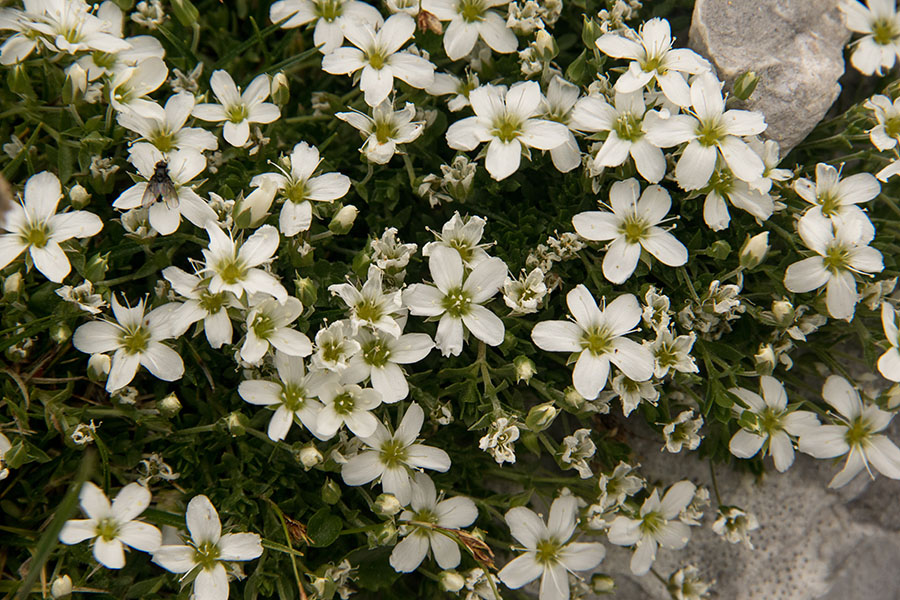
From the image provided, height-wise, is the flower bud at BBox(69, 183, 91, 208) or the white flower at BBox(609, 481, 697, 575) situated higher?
the flower bud at BBox(69, 183, 91, 208)

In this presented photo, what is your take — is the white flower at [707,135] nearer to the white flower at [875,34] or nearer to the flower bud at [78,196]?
the white flower at [875,34]

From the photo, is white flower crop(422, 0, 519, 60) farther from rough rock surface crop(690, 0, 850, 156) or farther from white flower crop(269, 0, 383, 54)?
rough rock surface crop(690, 0, 850, 156)

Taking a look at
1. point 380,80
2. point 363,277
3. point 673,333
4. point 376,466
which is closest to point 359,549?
point 376,466

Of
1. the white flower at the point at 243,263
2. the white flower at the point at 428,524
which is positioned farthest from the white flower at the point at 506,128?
the white flower at the point at 428,524

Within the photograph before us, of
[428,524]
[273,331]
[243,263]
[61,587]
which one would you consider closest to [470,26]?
[243,263]

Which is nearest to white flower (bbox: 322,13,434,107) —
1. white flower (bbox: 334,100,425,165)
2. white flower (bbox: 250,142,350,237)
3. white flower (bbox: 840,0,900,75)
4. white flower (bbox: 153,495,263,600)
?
white flower (bbox: 334,100,425,165)

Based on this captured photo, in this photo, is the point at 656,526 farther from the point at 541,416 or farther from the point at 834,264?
→ the point at 834,264

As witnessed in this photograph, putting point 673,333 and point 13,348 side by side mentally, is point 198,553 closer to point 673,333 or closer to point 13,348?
point 13,348
